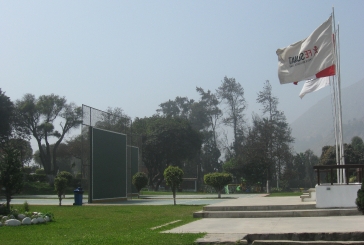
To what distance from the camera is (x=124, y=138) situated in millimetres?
31047

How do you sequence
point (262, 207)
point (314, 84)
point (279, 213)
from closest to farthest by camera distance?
point (279, 213) < point (262, 207) < point (314, 84)

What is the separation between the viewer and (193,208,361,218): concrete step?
43.7ft

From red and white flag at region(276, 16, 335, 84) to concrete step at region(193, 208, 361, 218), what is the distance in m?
5.37

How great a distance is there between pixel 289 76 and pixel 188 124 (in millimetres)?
45647

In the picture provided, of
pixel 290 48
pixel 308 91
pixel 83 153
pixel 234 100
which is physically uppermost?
pixel 234 100

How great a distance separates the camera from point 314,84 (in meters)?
17.7

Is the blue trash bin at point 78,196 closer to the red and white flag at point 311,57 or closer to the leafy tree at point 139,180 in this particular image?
the leafy tree at point 139,180

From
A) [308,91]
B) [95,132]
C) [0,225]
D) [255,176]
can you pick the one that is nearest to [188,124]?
[255,176]

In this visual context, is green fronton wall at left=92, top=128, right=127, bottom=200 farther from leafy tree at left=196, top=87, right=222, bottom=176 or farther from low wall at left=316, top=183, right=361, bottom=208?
leafy tree at left=196, top=87, right=222, bottom=176

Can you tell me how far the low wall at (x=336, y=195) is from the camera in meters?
13.9

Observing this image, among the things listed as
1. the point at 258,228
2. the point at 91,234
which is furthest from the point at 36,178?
the point at 258,228

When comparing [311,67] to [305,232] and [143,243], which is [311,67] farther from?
[143,243]

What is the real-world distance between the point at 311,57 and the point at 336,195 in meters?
5.44

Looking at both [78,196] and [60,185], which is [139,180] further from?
[78,196]
